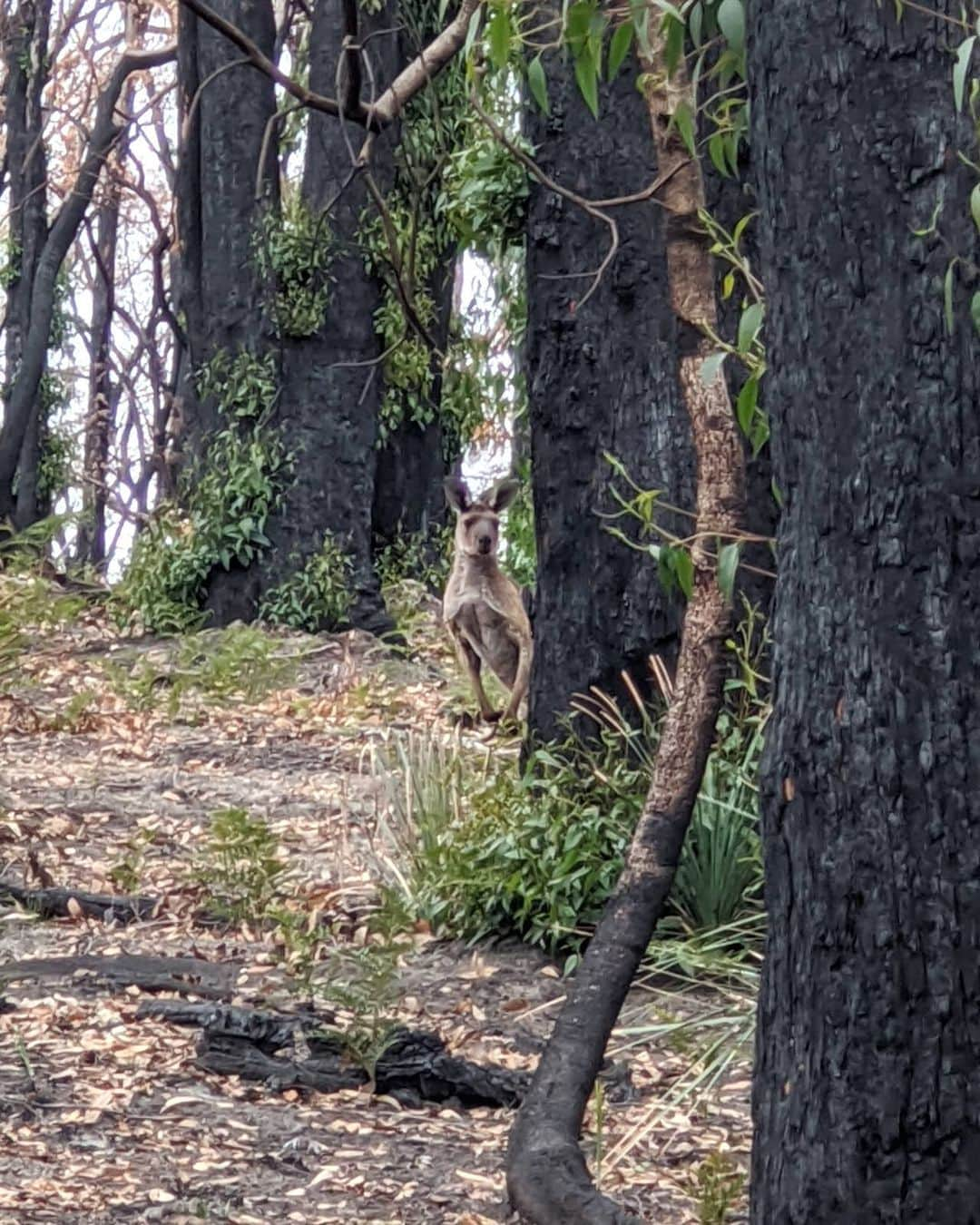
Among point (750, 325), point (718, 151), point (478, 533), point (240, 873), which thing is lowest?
point (240, 873)

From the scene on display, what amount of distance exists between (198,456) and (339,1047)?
10.3 meters

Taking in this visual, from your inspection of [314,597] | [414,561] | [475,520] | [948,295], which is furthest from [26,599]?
[948,295]

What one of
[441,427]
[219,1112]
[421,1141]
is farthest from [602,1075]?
[441,427]

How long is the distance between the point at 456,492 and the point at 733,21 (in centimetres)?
755

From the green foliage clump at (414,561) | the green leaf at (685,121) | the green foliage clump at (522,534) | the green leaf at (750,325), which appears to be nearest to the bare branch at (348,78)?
the green leaf at (685,121)

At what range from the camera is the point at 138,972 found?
20.9 ft

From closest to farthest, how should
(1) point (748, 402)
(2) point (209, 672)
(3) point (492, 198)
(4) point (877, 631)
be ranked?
1. (4) point (877, 631)
2. (1) point (748, 402)
3. (3) point (492, 198)
4. (2) point (209, 672)

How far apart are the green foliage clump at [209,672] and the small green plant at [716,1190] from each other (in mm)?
7455

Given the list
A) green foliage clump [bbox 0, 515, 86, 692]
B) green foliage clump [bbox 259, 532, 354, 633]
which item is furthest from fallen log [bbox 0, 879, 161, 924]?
green foliage clump [bbox 259, 532, 354, 633]

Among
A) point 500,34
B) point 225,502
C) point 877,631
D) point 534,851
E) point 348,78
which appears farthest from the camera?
point 225,502

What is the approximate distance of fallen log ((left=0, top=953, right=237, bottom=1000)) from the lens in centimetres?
628

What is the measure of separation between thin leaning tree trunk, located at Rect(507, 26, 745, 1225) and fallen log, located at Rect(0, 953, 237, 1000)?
1.97 meters

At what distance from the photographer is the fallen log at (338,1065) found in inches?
215

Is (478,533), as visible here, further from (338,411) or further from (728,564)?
(728,564)
